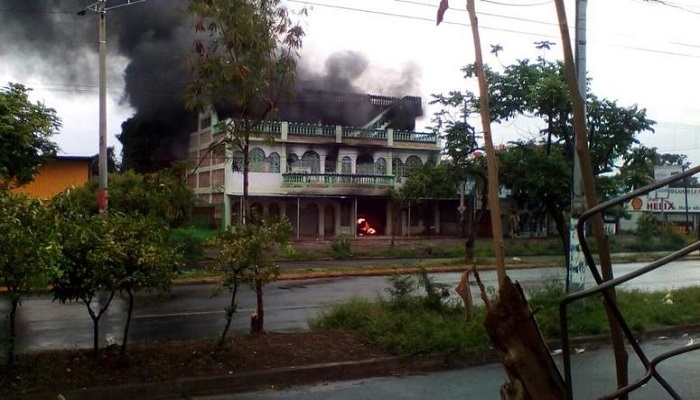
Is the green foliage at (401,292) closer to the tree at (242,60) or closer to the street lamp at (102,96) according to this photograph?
the tree at (242,60)

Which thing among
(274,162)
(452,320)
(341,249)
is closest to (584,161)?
(452,320)

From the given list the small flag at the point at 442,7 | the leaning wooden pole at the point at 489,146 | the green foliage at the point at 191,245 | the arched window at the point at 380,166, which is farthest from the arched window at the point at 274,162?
the leaning wooden pole at the point at 489,146

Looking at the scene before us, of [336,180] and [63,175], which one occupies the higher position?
[336,180]

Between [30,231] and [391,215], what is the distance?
119ft

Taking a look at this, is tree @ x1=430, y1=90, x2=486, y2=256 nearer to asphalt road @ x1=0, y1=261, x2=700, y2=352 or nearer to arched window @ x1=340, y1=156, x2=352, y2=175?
asphalt road @ x1=0, y1=261, x2=700, y2=352

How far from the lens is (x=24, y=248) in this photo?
6332 mm

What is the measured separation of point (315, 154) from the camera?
40.1 metres

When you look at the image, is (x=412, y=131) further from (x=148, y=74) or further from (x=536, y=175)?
(x=536, y=175)

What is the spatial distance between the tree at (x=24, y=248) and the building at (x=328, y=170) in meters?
29.8

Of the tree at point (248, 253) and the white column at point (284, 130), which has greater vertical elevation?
the white column at point (284, 130)

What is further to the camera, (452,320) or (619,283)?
(452,320)

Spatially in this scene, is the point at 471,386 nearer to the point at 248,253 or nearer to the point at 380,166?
the point at 248,253

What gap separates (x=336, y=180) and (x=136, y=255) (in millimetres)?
32206

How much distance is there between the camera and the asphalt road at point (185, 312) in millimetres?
10484
